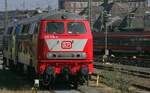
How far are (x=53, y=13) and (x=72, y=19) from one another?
807 mm

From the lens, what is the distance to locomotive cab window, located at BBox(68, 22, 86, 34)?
66.9 feet

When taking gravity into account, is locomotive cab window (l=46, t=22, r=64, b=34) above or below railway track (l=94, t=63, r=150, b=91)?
above

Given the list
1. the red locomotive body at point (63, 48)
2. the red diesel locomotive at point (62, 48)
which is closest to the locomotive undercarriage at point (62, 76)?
the red diesel locomotive at point (62, 48)

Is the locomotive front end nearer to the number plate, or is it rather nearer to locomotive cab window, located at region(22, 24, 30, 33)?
the number plate

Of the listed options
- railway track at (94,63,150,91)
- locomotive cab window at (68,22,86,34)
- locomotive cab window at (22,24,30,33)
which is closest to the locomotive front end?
locomotive cab window at (68,22,86,34)

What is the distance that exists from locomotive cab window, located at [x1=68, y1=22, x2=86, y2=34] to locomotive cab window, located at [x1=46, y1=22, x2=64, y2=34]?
1.09 feet

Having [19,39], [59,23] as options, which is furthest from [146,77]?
[59,23]

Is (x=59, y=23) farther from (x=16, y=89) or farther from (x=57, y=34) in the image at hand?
(x=16, y=89)

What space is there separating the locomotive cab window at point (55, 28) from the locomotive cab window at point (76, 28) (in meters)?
0.33

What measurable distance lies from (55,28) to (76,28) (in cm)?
87

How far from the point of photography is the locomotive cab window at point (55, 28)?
20188 mm

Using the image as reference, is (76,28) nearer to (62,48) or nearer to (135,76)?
(62,48)

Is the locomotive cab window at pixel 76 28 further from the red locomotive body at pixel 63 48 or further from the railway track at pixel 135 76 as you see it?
the railway track at pixel 135 76

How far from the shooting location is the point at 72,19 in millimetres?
20500
